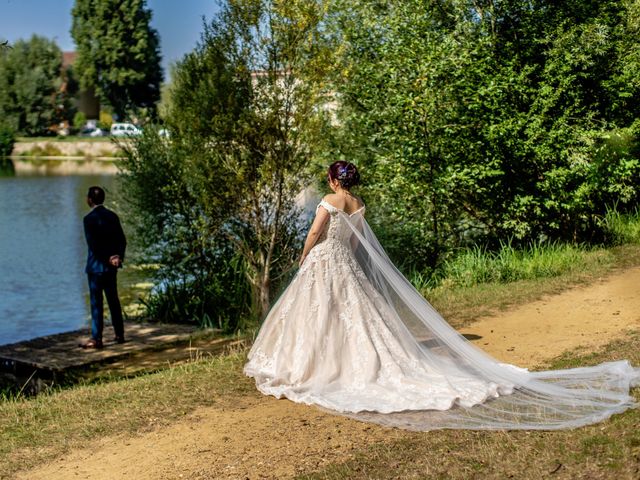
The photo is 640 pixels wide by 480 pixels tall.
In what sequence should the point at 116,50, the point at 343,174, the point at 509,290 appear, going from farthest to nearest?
1. the point at 116,50
2. the point at 509,290
3. the point at 343,174

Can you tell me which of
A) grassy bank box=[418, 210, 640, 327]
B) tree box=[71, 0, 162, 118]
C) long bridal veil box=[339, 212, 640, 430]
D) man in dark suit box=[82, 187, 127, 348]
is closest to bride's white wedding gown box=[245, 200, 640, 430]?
long bridal veil box=[339, 212, 640, 430]

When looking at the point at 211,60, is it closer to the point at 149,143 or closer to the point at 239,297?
the point at 149,143

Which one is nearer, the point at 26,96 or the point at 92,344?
the point at 92,344

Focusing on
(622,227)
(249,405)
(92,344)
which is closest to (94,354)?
(92,344)

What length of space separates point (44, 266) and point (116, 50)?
5978cm

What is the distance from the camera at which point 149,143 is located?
1445cm

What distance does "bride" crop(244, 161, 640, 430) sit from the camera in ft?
20.6

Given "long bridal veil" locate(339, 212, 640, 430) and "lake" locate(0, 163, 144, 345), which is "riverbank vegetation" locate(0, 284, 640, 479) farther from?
"lake" locate(0, 163, 144, 345)

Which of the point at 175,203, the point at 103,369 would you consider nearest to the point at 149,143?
the point at 175,203

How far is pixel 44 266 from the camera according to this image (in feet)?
74.3

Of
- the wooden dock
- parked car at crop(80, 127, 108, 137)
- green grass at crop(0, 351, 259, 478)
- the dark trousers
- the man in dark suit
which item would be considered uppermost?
parked car at crop(80, 127, 108, 137)

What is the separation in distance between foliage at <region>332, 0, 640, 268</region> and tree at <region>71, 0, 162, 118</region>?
66.2 metres

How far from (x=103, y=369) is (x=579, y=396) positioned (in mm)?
5924

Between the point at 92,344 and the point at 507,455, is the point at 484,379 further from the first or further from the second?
the point at 92,344
